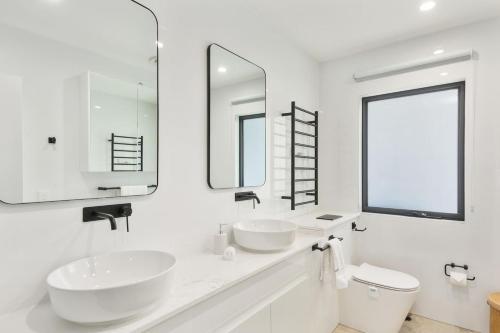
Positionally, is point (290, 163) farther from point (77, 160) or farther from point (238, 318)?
point (77, 160)

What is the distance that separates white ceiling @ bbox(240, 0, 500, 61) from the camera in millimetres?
2031

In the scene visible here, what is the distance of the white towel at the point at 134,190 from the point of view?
1.30 metres

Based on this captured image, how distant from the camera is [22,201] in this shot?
1.00 meters

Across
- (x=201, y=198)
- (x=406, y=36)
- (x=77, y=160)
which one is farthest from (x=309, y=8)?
(x=77, y=160)

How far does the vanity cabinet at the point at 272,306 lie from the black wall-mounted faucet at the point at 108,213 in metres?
0.50

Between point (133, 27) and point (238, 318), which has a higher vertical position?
point (133, 27)

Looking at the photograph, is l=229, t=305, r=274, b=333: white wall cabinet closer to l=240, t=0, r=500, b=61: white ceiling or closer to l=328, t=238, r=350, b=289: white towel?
l=328, t=238, r=350, b=289: white towel

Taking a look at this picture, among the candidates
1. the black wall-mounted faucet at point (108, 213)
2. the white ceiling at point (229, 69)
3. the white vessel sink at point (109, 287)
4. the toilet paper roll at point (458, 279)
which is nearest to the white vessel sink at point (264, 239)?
the white vessel sink at point (109, 287)

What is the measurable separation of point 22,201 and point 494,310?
3046 millimetres

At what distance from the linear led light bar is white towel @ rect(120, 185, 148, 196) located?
2.44 meters

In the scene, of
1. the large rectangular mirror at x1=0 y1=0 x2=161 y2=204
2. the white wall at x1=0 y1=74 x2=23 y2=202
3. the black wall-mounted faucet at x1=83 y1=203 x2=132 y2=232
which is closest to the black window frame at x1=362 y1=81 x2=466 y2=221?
the large rectangular mirror at x1=0 y1=0 x2=161 y2=204

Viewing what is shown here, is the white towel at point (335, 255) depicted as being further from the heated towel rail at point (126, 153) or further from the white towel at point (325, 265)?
the heated towel rail at point (126, 153)

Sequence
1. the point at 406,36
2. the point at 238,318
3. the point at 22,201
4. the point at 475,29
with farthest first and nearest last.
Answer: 1. the point at 406,36
2. the point at 475,29
3. the point at 238,318
4. the point at 22,201

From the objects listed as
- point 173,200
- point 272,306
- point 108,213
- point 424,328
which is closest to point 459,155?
point 424,328
